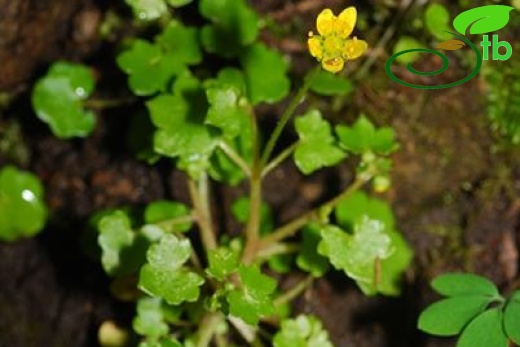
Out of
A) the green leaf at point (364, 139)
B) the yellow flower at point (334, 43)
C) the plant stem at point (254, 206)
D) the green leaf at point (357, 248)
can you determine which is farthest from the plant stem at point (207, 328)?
the yellow flower at point (334, 43)

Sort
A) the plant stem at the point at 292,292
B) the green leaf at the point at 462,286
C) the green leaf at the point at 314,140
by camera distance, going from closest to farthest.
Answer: the green leaf at the point at 462,286 < the green leaf at the point at 314,140 < the plant stem at the point at 292,292

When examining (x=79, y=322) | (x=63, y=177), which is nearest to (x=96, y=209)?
(x=63, y=177)

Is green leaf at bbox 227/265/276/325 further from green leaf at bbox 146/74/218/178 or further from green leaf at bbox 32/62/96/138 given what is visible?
green leaf at bbox 32/62/96/138

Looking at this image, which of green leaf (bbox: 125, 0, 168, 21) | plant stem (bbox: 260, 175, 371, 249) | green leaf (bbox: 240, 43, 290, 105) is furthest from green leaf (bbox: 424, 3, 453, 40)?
green leaf (bbox: 125, 0, 168, 21)

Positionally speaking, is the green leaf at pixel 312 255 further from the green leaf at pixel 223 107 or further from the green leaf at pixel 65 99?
the green leaf at pixel 65 99

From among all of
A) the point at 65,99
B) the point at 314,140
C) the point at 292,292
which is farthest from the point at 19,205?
the point at 314,140

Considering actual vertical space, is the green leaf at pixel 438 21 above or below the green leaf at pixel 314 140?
above
